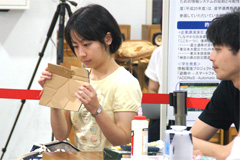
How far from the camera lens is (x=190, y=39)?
2725 mm

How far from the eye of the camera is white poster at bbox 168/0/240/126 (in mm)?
2717

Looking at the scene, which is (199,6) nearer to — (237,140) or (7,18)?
(7,18)

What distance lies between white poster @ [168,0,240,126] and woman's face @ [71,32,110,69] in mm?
891

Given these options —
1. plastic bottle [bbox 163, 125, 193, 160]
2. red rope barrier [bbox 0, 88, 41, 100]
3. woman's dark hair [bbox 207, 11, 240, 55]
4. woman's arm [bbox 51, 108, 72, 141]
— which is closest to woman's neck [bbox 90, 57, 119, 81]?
woman's arm [bbox 51, 108, 72, 141]

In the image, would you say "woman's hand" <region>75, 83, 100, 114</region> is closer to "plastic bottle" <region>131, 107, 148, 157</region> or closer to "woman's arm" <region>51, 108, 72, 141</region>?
"woman's arm" <region>51, 108, 72, 141</region>

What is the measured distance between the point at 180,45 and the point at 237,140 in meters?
1.69

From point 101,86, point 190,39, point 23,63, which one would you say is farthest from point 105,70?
point 23,63

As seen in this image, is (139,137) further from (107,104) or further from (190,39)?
(190,39)

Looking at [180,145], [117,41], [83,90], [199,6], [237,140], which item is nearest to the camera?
[237,140]

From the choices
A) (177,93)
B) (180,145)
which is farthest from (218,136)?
(180,145)

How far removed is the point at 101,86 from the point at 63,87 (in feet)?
0.72

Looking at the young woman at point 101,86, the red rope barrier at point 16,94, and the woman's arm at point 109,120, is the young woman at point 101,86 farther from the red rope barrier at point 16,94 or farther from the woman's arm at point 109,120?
the red rope barrier at point 16,94

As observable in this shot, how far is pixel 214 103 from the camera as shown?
191 centimetres

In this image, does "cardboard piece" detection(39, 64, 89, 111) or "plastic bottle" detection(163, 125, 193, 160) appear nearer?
"plastic bottle" detection(163, 125, 193, 160)
